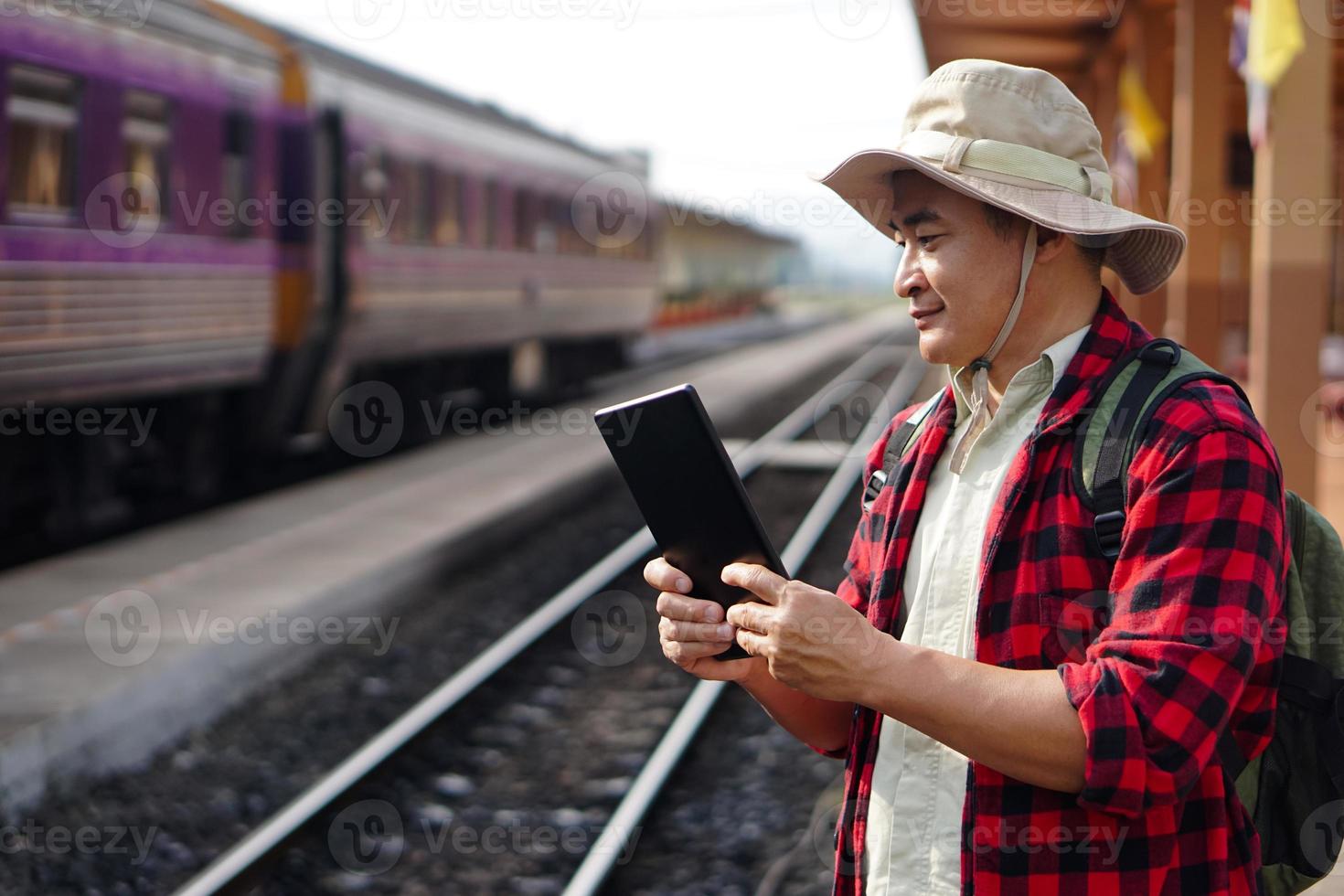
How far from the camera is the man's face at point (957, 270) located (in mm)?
1848

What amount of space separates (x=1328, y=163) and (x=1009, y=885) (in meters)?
7.43

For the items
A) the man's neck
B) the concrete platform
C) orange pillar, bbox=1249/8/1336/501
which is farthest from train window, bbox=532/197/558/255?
the man's neck

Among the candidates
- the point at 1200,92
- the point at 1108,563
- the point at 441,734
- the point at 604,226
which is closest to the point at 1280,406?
the point at 1200,92

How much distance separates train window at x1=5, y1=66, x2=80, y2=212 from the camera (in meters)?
7.87

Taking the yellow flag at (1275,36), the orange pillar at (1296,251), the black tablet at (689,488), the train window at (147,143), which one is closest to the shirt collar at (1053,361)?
the black tablet at (689,488)

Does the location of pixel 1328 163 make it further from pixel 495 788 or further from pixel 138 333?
pixel 138 333

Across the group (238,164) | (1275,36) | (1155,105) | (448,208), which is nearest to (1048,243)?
(1275,36)

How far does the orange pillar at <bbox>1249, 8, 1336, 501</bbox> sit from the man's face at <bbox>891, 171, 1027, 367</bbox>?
265 inches

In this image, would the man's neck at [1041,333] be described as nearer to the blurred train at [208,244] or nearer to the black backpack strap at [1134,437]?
the black backpack strap at [1134,437]

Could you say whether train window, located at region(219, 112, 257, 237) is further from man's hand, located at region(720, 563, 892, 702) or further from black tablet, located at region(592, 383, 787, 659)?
man's hand, located at region(720, 563, 892, 702)

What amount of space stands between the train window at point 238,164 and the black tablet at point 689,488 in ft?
30.5

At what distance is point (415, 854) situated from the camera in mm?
4820

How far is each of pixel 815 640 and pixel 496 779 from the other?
407 cm

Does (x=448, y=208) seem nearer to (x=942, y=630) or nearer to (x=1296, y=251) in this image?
(x=1296, y=251)
